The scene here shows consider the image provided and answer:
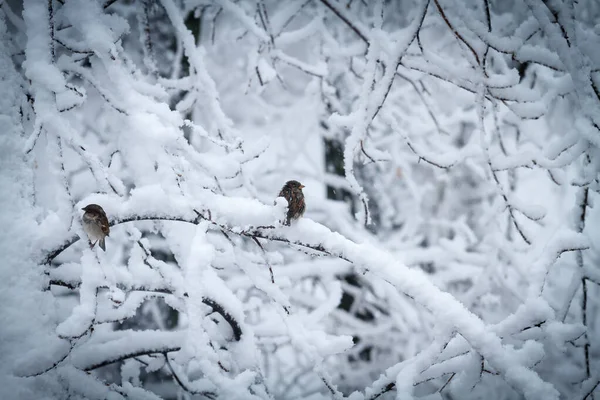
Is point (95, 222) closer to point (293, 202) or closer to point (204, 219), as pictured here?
point (204, 219)

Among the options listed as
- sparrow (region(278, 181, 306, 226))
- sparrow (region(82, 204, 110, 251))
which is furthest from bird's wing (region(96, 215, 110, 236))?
sparrow (region(278, 181, 306, 226))

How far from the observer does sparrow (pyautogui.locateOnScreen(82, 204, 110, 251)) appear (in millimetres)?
1139

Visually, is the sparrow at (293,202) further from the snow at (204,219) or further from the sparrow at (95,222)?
the sparrow at (95,222)

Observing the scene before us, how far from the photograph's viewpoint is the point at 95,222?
114cm

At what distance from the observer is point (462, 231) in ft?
12.6

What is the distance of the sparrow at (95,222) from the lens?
1.14 meters

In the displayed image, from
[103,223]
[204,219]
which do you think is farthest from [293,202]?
[103,223]

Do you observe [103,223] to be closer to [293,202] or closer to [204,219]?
[204,219]

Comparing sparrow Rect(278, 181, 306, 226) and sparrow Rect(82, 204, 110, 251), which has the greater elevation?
sparrow Rect(278, 181, 306, 226)

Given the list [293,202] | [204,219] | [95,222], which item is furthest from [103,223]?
[293,202]

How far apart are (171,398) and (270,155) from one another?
309 centimetres

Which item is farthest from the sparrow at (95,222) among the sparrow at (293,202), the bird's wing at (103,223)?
the sparrow at (293,202)

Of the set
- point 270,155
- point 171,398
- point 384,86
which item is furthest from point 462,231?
point 171,398

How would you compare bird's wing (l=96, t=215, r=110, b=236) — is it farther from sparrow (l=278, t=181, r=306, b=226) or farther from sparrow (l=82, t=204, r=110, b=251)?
sparrow (l=278, t=181, r=306, b=226)
